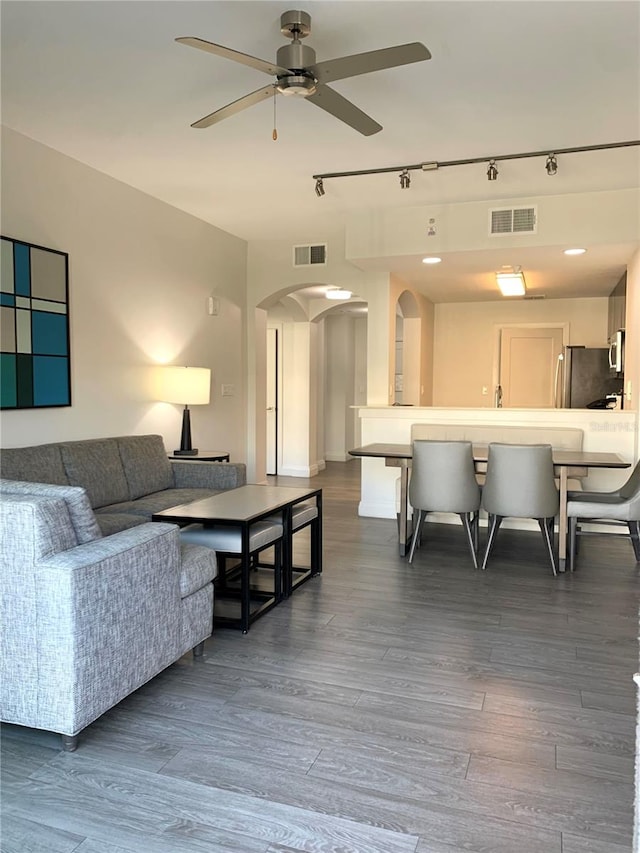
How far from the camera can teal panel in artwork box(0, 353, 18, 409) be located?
12.8ft

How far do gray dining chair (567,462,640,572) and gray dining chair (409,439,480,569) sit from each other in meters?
0.65

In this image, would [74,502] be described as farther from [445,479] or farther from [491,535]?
[491,535]

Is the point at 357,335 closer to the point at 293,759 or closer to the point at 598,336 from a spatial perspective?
the point at 598,336

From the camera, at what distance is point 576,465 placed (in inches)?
173

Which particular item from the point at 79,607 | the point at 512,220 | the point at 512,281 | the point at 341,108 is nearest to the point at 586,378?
the point at 512,281

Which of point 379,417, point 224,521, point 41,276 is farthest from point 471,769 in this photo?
point 379,417

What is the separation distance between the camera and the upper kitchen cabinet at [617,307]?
6936 mm

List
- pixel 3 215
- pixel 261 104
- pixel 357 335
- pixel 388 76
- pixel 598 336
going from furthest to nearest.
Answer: pixel 357 335 < pixel 598 336 < pixel 3 215 < pixel 261 104 < pixel 388 76

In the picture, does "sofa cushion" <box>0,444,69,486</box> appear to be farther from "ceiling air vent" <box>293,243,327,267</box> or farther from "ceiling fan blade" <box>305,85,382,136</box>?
"ceiling air vent" <box>293,243,327,267</box>

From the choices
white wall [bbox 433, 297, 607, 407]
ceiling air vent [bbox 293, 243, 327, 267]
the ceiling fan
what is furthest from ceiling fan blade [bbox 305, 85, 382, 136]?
white wall [bbox 433, 297, 607, 407]

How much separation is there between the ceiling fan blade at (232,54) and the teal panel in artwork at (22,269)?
6.73ft

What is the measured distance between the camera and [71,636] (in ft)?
6.83

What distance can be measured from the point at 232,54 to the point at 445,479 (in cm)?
304

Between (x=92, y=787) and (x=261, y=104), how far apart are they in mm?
3250
